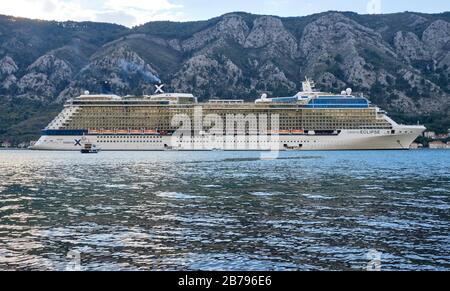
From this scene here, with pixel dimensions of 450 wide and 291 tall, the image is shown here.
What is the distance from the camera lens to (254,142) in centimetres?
14888

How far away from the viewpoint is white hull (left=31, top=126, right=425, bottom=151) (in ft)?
472

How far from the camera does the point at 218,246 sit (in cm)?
1967

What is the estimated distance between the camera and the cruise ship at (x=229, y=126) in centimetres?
14512

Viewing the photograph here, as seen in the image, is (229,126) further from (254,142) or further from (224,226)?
(224,226)

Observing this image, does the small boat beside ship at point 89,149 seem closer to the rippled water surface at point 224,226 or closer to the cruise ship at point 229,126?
the cruise ship at point 229,126

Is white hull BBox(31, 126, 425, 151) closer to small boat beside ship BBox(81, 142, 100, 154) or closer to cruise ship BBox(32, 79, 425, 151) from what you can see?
cruise ship BBox(32, 79, 425, 151)

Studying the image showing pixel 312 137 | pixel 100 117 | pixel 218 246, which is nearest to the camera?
pixel 218 246

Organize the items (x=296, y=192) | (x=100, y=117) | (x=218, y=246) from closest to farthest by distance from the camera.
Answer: (x=218, y=246)
(x=296, y=192)
(x=100, y=117)

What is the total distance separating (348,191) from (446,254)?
22.2m

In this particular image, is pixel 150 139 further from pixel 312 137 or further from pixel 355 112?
pixel 355 112

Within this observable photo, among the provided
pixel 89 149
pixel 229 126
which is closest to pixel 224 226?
pixel 89 149
